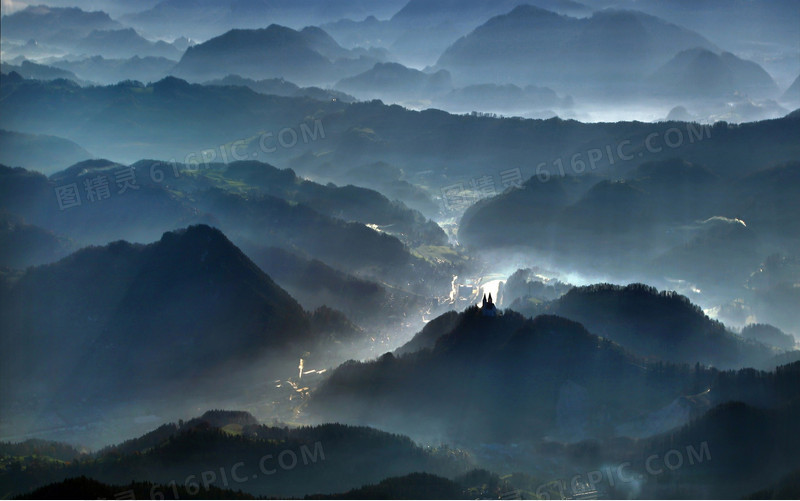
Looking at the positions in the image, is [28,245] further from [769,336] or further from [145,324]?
[769,336]

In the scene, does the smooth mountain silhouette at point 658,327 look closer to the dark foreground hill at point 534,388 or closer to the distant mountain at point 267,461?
the dark foreground hill at point 534,388

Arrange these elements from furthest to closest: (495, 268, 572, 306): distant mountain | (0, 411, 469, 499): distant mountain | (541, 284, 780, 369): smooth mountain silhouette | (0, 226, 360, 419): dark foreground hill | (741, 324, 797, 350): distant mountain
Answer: (495, 268, 572, 306): distant mountain < (741, 324, 797, 350): distant mountain < (0, 226, 360, 419): dark foreground hill < (541, 284, 780, 369): smooth mountain silhouette < (0, 411, 469, 499): distant mountain

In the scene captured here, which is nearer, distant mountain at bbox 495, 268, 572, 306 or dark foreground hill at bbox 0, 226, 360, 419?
dark foreground hill at bbox 0, 226, 360, 419

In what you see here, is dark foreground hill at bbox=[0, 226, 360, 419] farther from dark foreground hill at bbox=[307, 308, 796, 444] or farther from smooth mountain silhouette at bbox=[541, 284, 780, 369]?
smooth mountain silhouette at bbox=[541, 284, 780, 369]

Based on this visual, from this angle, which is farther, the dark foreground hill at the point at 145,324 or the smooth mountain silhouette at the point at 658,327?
the dark foreground hill at the point at 145,324

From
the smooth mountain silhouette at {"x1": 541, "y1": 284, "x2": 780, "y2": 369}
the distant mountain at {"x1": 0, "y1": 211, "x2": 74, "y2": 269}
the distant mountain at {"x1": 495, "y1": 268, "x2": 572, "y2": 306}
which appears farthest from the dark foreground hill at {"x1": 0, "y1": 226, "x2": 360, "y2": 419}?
the smooth mountain silhouette at {"x1": 541, "y1": 284, "x2": 780, "y2": 369}

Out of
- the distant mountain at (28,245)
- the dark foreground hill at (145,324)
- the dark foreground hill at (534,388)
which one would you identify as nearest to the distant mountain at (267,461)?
the dark foreground hill at (534,388)

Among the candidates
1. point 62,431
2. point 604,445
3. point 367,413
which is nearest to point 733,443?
point 604,445

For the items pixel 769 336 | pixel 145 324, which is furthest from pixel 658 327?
pixel 145 324

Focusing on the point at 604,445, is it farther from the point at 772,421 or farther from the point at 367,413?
the point at 367,413
